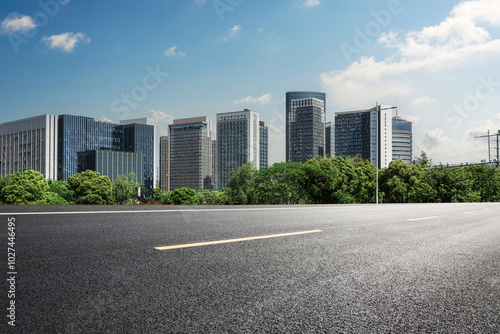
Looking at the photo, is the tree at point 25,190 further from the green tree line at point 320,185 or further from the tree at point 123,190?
the tree at point 123,190

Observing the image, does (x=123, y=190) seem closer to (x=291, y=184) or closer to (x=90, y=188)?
(x=90, y=188)

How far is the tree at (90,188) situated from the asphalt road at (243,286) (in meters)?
67.2

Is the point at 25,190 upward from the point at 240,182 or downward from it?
downward

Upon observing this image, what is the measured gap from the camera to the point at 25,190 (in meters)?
56.4

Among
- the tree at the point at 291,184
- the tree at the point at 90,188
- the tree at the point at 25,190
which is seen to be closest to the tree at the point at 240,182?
the tree at the point at 291,184

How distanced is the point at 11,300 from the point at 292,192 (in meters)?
33.8

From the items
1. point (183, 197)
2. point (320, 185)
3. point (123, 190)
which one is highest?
point (320, 185)

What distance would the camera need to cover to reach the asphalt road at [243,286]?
220cm

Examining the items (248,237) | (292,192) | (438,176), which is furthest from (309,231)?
(438,176)

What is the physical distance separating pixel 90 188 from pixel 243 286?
2797 inches

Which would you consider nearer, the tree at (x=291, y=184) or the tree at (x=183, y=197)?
the tree at (x=291, y=184)

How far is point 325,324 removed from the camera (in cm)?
221

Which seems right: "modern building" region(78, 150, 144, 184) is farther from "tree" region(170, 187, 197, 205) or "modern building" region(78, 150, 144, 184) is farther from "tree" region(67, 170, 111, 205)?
"tree" region(67, 170, 111, 205)

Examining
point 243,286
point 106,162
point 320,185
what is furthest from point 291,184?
point 106,162
